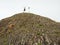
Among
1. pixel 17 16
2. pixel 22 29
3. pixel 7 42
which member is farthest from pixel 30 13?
pixel 7 42

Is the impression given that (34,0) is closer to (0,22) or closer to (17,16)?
(17,16)

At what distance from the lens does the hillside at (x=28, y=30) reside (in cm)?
316

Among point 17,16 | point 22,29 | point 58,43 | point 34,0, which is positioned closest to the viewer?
point 58,43

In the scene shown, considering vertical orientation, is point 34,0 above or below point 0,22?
above

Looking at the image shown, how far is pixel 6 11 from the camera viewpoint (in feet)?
13.1

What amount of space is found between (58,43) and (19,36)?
63cm

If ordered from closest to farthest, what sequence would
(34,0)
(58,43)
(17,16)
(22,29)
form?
1. (58,43)
2. (22,29)
3. (17,16)
4. (34,0)

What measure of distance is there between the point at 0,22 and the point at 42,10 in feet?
2.72

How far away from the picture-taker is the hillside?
3160 mm

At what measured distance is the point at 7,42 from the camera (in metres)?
3.30

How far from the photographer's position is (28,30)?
331 cm

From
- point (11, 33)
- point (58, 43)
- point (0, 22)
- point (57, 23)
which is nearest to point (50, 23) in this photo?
point (57, 23)

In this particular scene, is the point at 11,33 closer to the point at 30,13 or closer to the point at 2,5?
the point at 30,13

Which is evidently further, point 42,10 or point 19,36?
point 42,10
